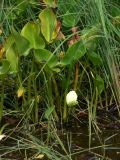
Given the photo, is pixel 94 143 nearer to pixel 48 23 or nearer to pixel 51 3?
pixel 48 23

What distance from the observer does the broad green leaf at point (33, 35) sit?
1.66 m

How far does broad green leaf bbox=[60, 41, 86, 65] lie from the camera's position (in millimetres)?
1662

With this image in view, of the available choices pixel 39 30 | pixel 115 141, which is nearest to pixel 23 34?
pixel 39 30

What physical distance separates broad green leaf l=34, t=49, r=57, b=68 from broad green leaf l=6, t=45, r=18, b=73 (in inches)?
3.1

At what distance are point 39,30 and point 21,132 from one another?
0.38 meters

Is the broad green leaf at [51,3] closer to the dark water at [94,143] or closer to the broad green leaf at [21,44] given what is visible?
the broad green leaf at [21,44]

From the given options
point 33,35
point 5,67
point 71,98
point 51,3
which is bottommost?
point 71,98

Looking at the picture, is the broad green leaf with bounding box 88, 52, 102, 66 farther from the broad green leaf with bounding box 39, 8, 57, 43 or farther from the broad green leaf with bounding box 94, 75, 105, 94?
the broad green leaf with bounding box 39, 8, 57, 43

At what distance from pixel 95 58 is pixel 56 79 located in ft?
0.63

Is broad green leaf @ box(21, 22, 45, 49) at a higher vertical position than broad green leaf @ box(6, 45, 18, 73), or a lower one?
higher

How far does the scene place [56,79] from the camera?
5.96 feet

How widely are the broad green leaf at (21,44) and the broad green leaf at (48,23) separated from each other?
9 centimetres

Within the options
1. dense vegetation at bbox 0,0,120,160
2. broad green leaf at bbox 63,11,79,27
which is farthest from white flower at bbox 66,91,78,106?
broad green leaf at bbox 63,11,79,27

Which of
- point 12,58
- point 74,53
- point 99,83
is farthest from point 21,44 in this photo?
point 99,83
